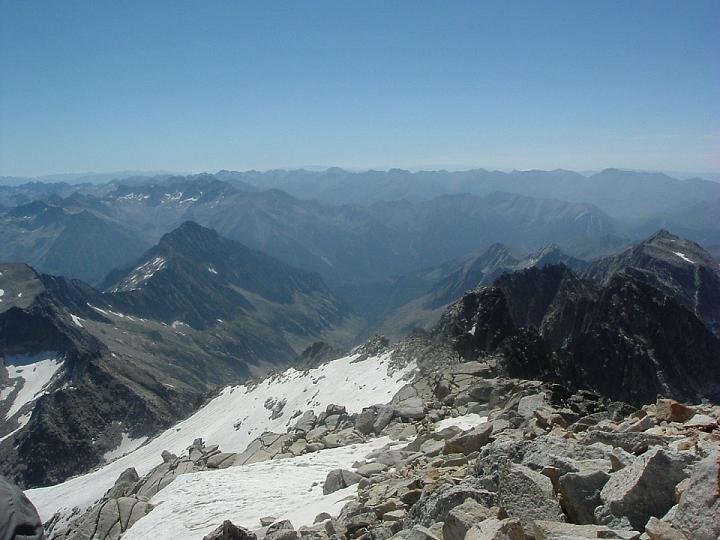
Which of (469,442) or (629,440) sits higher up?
(629,440)

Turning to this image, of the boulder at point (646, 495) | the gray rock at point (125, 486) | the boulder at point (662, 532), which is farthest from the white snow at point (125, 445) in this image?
the boulder at point (662, 532)

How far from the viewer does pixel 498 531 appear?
7844 mm

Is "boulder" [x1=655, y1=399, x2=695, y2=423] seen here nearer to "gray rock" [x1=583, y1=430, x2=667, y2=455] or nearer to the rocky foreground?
the rocky foreground

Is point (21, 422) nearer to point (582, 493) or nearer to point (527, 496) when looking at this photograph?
point (527, 496)

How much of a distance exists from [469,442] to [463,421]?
7355mm

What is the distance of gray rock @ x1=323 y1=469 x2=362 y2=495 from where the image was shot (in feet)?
57.0

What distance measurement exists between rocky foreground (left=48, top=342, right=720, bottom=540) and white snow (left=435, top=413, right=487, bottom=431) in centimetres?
9

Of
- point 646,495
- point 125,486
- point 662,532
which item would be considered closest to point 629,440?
point 646,495

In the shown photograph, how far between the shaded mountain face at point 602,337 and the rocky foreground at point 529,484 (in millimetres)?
25731

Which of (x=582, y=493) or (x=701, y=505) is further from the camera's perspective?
(x=582, y=493)

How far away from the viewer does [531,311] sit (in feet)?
530

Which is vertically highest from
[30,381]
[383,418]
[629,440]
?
[629,440]

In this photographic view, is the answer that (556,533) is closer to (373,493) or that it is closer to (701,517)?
(701,517)

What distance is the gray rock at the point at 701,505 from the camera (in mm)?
7133
